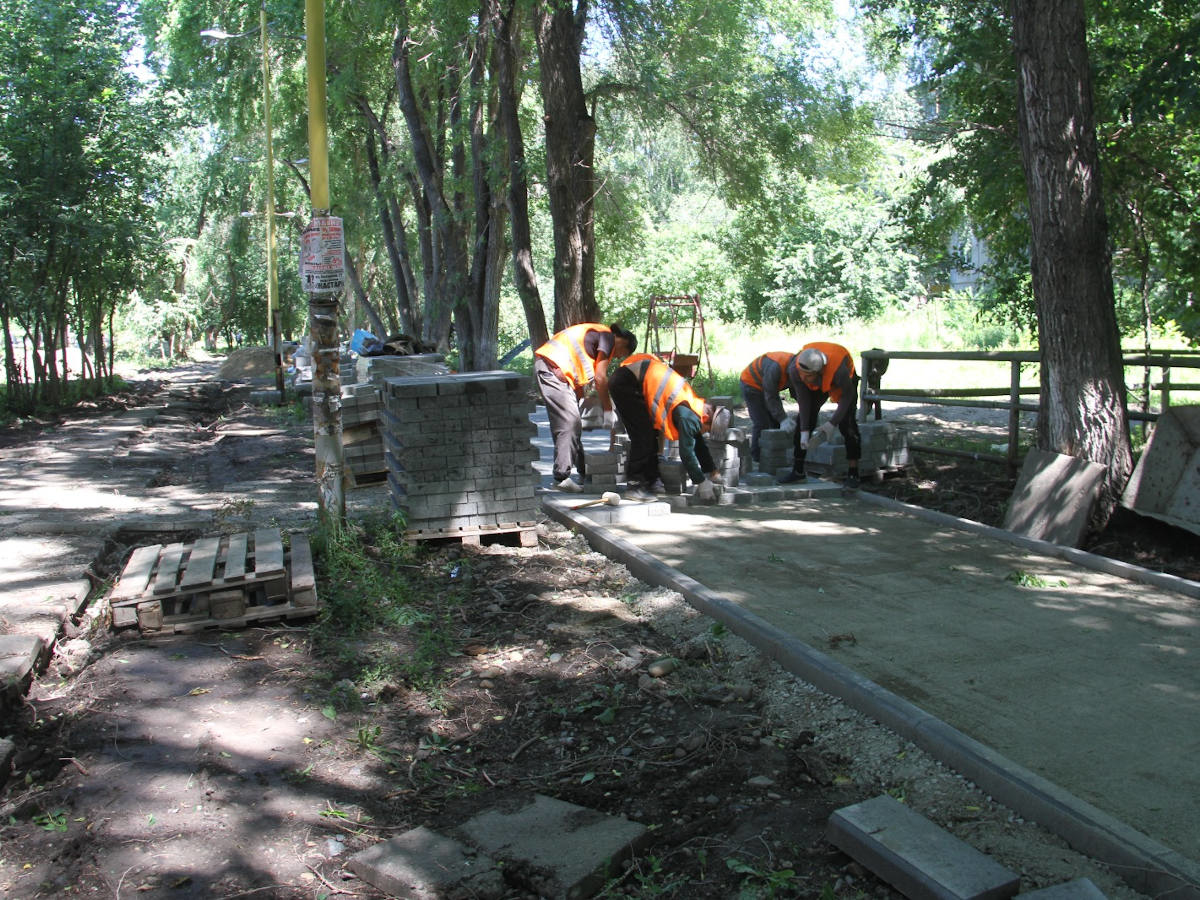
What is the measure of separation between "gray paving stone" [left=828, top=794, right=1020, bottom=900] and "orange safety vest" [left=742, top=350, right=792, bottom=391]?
7389 millimetres

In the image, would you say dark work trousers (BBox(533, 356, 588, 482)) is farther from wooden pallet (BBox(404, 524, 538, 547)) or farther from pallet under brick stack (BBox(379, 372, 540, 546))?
wooden pallet (BBox(404, 524, 538, 547))

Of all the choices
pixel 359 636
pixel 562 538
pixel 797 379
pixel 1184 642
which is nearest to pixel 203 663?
pixel 359 636

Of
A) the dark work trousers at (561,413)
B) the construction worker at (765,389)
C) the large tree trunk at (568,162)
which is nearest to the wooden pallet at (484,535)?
A: the dark work trousers at (561,413)

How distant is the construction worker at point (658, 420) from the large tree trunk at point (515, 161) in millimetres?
6152

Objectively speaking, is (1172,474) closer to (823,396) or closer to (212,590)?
(823,396)

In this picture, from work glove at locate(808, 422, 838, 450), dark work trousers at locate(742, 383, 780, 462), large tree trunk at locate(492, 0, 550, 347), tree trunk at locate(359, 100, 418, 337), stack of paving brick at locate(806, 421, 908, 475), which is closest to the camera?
work glove at locate(808, 422, 838, 450)

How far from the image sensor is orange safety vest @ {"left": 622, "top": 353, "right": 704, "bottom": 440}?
931cm

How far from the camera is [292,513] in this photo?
9.66 meters

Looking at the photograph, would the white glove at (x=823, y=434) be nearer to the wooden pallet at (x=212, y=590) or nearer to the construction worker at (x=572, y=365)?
the construction worker at (x=572, y=365)

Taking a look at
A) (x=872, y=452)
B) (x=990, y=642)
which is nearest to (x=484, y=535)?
(x=990, y=642)

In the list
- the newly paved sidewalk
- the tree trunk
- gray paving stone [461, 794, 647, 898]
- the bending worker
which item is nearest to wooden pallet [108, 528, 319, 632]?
the newly paved sidewalk

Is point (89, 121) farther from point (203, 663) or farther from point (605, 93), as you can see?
point (203, 663)

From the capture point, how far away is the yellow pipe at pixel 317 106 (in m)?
7.51

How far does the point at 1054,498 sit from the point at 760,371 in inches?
143
